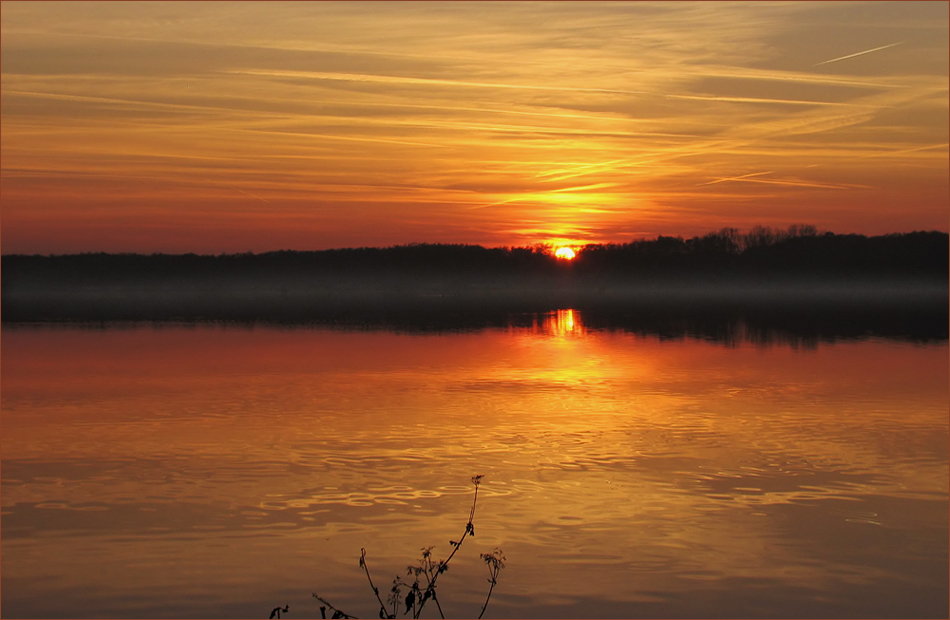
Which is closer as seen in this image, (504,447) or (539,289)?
(504,447)

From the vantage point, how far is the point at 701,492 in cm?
1141

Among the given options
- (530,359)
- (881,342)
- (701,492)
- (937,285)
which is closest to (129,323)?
(530,359)

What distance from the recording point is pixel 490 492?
11453 millimetres

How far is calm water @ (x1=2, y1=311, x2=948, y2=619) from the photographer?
8547 mm

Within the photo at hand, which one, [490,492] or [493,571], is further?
[490,492]

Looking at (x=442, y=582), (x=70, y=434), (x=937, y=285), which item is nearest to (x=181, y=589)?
(x=442, y=582)

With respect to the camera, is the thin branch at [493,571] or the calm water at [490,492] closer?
the thin branch at [493,571]

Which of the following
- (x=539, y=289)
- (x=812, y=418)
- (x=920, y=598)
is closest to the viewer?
(x=920, y=598)

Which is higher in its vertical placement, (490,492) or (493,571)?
(490,492)

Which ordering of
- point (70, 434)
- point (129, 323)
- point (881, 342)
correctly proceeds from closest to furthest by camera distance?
1. point (70, 434)
2. point (881, 342)
3. point (129, 323)

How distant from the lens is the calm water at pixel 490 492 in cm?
855

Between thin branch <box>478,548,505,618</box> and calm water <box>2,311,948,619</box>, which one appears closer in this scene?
thin branch <box>478,548,505,618</box>

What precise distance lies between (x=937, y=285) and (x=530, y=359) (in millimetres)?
115803

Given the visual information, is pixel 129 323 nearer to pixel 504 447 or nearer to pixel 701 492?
pixel 504 447
